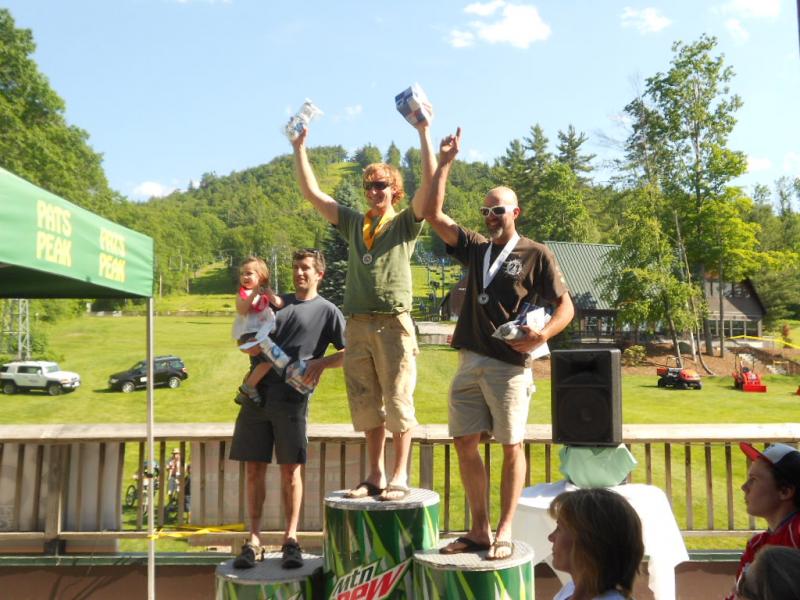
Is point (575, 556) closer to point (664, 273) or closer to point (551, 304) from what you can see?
point (551, 304)

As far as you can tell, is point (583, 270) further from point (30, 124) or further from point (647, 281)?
→ point (30, 124)

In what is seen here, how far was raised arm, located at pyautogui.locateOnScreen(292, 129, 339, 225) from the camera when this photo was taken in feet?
13.0

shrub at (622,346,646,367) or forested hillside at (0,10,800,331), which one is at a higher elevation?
forested hillside at (0,10,800,331)

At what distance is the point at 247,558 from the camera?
3.80 m

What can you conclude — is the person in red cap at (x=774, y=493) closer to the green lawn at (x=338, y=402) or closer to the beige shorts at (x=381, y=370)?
the beige shorts at (x=381, y=370)

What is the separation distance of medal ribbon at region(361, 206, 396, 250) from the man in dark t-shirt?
0.53 metres

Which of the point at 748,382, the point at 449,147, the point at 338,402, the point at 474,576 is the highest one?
the point at 449,147

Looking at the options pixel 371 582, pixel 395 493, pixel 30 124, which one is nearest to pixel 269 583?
pixel 371 582

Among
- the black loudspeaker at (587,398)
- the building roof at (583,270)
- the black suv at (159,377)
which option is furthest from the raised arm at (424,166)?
the building roof at (583,270)

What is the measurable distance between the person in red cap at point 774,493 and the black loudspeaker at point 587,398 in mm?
958

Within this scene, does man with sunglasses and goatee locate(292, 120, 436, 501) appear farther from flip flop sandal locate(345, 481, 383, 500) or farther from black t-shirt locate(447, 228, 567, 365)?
black t-shirt locate(447, 228, 567, 365)

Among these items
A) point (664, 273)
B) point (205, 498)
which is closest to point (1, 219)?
point (205, 498)

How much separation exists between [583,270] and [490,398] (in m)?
49.0

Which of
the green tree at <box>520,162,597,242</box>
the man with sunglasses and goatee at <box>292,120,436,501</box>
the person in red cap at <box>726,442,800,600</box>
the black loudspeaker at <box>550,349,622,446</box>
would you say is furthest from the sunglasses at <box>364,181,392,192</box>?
the green tree at <box>520,162,597,242</box>
